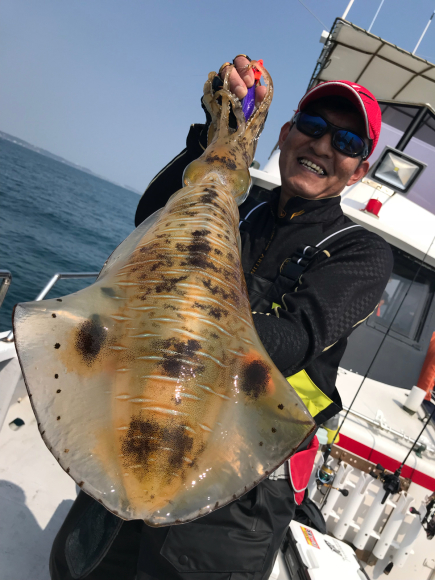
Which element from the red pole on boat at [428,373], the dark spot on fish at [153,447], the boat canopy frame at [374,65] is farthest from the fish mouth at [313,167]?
the boat canopy frame at [374,65]

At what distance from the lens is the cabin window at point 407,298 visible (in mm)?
7258

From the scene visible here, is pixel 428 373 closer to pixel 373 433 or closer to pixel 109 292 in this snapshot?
pixel 373 433

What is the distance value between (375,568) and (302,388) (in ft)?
14.2

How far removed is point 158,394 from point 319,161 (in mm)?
1839

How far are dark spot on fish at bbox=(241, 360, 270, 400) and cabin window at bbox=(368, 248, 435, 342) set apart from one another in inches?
273

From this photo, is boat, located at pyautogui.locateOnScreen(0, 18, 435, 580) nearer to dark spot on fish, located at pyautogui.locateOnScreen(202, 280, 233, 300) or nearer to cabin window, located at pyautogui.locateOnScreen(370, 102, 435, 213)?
cabin window, located at pyautogui.locateOnScreen(370, 102, 435, 213)

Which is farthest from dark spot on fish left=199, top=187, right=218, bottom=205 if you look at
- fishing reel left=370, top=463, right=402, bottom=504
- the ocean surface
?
the ocean surface

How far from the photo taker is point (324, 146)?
220 cm

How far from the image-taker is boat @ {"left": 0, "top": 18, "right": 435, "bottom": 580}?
3398mm

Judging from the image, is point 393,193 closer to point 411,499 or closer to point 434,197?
point 434,197

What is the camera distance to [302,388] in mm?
1895

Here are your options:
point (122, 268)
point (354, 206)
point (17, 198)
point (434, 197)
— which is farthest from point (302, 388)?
point (17, 198)

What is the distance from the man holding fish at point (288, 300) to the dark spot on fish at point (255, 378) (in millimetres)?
303

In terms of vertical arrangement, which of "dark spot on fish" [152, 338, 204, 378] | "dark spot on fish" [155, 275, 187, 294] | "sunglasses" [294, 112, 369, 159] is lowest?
"dark spot on fish" [152, 338, 204, 378]
